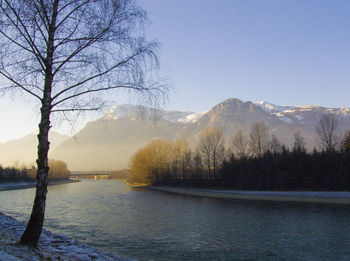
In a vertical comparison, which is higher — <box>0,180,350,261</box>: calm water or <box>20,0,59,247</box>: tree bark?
<box>20,0,59,247</box>: tree bark

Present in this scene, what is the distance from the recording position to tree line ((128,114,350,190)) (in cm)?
5291

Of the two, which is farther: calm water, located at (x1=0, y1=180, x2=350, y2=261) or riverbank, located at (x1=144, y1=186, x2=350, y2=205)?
riverbank, located at (x1=144, y1=186, x2=350, y2=205)

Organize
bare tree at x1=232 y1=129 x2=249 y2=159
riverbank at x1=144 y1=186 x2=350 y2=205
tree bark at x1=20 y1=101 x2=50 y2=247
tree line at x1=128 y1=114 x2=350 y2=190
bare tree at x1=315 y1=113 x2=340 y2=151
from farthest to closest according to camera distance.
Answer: bare tree at x1=232 y1=129 x2=249 y2=159 → bare tree at x1=315 y1=113 x2=340 y2=151 → tree line at x1=128 y1=114 x2=350 y2=190 → riverbank at x1=144 y1=186 x2=350 y2=205 → tree bark at x1=20 y1=101 x2=50 y2=247

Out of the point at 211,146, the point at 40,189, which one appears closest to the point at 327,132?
the point at 211,146

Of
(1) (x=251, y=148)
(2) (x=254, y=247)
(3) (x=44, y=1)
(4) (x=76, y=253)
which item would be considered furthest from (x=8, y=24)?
(1) (x=251, y=148)

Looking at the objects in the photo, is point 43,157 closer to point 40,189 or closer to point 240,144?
point 40,189

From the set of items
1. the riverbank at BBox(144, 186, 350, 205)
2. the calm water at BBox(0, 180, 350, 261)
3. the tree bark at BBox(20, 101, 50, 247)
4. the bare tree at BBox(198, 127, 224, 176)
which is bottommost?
the riverbank at BBox(144, 186, 350, 205)

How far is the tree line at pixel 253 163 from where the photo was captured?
52.9 metres

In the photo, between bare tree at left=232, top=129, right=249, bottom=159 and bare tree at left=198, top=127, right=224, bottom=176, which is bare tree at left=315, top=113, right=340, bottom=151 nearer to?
bare tree at left=232, top=129, right=249, bottom=159

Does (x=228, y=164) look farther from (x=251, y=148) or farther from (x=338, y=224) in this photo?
(x=338, y=224)

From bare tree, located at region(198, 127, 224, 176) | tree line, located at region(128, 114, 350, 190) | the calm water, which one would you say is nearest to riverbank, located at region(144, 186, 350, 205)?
tree line, located at region(128, 114, 350, 190)

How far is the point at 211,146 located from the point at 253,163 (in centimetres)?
2284

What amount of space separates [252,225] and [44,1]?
1868 centimetres

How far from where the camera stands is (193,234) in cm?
1767
